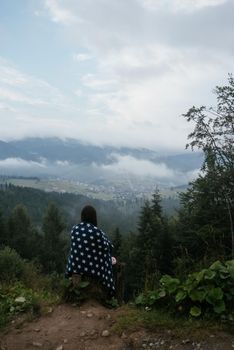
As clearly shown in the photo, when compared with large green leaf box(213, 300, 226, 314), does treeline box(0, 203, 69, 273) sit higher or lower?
lower

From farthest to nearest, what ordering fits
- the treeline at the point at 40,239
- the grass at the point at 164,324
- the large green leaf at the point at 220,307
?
the treeline at the point at 40,239
the large green leaf at the point at 220,307
the grass at the point at 164,324

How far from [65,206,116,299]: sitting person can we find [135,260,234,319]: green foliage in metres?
1.67

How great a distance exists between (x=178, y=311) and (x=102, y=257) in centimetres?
203

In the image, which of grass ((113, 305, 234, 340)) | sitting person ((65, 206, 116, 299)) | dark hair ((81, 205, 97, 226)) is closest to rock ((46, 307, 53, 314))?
sitting person ((65, 206, 116, 299))

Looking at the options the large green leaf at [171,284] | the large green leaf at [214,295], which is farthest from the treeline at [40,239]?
the large green leaf at [214,295]

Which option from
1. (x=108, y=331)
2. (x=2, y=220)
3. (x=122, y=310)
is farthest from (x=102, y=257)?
(x=2, y=220)

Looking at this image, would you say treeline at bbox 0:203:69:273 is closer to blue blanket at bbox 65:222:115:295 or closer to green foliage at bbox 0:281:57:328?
green foliage at bbox 0:281:57:328

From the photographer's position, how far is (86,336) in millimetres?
6117

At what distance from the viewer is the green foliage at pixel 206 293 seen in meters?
5.95

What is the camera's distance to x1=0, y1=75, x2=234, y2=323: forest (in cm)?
612

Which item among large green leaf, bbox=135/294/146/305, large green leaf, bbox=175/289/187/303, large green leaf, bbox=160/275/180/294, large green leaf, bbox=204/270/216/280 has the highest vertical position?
large green leaf, bbox=204/270/216/280

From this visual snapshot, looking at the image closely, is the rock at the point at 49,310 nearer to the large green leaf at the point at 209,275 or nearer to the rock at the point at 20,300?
the rock at the point at 20,300

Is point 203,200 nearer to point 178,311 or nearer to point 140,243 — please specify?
point 140,243

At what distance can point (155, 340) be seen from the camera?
578cm
